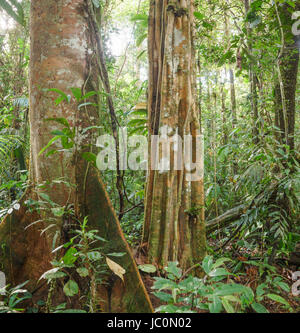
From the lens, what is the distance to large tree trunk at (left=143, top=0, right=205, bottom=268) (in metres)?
2.27

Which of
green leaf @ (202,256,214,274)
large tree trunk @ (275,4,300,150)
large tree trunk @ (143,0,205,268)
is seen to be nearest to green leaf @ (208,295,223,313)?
green leaf @ (202,256,214,274)

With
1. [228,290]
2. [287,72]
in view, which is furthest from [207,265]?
[287,72]

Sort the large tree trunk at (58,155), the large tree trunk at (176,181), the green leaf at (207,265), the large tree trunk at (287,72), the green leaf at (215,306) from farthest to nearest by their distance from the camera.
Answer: the large tree trunk at (287,72) < the large tree trunk at (176,181) < the large tree trunk at (58,155) < the green leaf at (207,265) < the green leaf at (215,306)

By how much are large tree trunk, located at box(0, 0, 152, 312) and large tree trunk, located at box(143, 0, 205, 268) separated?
46cm

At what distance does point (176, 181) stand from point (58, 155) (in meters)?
0.94

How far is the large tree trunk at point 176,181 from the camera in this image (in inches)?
Result: 89.4

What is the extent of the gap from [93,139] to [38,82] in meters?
0.60

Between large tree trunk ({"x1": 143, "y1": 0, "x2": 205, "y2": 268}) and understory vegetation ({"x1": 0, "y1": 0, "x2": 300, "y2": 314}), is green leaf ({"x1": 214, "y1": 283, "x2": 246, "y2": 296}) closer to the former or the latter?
understory vegetation ({"x1": 0, "y1": 0, "x2": 300, "y2": 314})

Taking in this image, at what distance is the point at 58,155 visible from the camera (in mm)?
2078

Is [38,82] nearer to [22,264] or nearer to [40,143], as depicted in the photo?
[40,143]

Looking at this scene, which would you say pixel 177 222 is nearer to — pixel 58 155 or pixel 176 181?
pixel 176 181

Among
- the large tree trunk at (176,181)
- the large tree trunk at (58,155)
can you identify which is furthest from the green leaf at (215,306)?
the large tree trunk at (176,181)

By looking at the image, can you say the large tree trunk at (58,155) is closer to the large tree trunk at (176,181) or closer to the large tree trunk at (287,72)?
the large tree trunk at (176,181)

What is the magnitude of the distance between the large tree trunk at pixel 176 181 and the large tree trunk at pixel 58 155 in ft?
1.53
